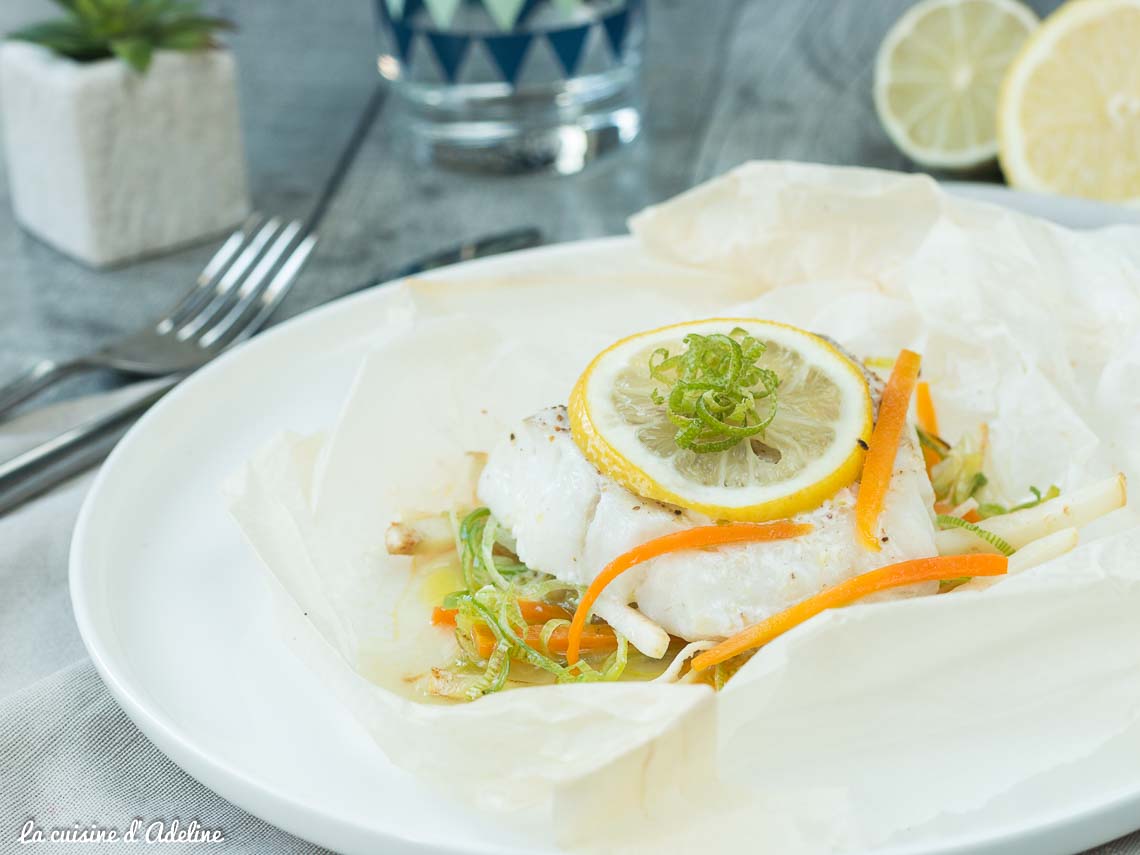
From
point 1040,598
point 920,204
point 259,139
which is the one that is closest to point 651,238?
point 920,204

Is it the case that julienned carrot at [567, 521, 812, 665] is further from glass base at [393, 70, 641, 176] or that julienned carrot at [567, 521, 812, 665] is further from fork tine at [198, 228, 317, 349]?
glass base at [393, 70, 641, 176]

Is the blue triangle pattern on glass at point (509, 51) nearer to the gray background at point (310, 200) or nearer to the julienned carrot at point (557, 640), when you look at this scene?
the gray background at point (310, 200)

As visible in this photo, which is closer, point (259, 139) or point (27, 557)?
point (27, 557)

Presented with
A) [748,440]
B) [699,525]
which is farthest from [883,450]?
[699,525]

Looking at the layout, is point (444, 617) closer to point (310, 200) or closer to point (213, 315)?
point (213, 315)

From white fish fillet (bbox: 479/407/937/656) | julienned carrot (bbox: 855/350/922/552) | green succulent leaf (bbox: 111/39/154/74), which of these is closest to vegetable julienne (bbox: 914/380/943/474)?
julienned carrot (bbox: 855/350/922/552)

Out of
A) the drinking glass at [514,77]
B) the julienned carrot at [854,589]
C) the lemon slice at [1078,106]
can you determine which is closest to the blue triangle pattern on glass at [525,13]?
the drinking glass at [514,77]

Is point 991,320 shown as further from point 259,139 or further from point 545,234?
point 259,139
